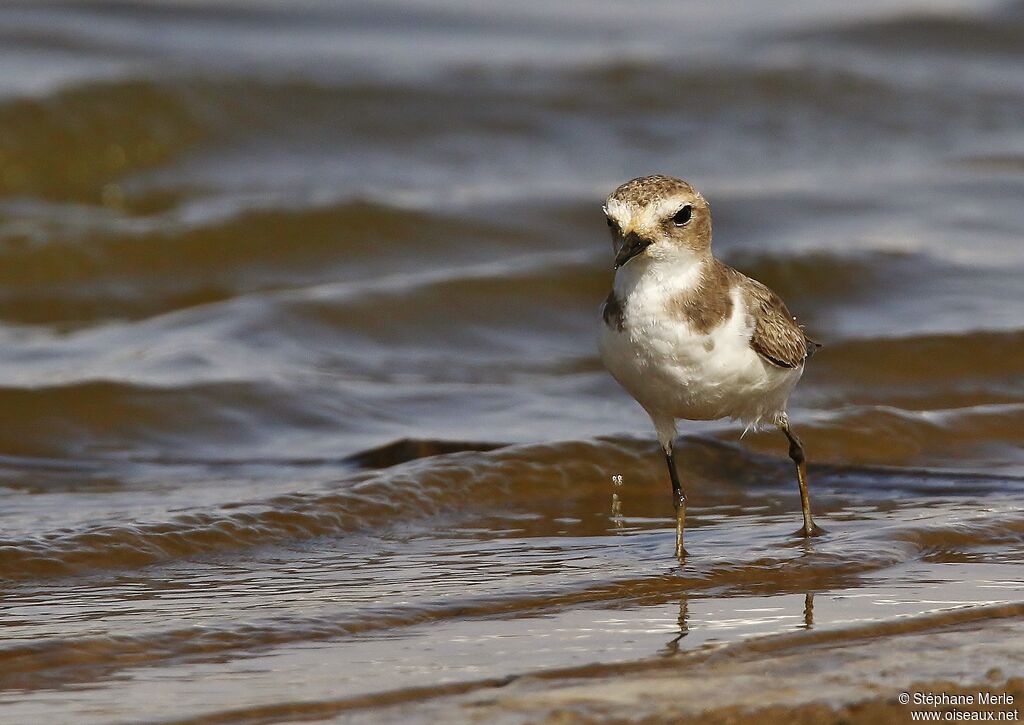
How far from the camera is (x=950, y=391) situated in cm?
863

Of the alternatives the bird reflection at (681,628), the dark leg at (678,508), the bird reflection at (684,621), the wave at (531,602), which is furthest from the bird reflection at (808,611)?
the dark leg at (678,508)

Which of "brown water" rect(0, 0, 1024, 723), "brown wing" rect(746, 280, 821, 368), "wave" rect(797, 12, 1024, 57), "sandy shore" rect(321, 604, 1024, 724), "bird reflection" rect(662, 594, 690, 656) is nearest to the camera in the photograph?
"sandy shore" rect(321, 604, 1024, 724)

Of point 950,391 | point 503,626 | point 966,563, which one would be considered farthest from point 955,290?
point 503,626

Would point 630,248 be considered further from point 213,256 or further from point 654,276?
point 213,256

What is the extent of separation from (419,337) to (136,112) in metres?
5.67

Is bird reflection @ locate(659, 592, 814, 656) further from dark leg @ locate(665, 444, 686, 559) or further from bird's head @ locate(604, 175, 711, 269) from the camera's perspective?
bird's head @ locate(604, 175, 711, 269)

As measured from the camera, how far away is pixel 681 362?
17.5 feet

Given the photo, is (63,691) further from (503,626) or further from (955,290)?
(955,290)

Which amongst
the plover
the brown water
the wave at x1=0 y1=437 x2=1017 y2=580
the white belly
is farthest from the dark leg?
the wave at x1=0 y1=437 x2=1017 y2=580

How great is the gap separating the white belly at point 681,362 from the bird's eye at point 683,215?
10.7 inches

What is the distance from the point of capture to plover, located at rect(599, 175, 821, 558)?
531 cm

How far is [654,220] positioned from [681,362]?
1.62ft

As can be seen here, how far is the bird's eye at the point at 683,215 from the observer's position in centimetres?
541

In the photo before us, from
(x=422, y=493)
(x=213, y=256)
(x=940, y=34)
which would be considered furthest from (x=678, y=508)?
(x=940, y=34)
